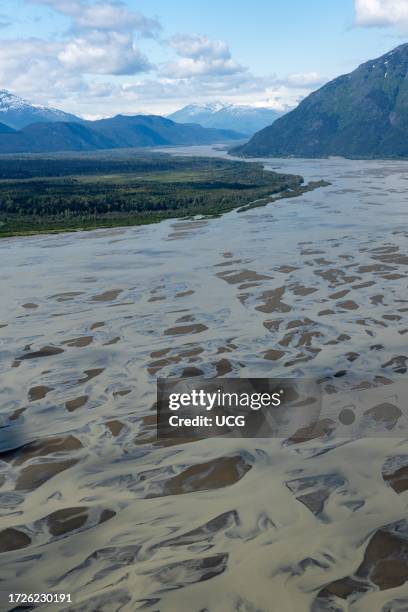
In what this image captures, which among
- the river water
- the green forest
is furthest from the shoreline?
the river water

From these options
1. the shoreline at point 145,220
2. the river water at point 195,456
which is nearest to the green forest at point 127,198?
the shoreline at point 145,220

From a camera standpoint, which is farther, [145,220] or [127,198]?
[127,198]

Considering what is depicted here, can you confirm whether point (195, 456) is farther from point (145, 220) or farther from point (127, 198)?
point (127, 198)

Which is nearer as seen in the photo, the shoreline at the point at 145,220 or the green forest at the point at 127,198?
the shoreline at the point at 145,220

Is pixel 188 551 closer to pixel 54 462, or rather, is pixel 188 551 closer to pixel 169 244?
pixel 54 462

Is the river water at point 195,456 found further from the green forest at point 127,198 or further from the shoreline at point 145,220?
the green forest at point 127,198

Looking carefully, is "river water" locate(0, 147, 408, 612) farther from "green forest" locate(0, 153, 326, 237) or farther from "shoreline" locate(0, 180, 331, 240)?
"green forest" locate(0, 153, 326, 237)

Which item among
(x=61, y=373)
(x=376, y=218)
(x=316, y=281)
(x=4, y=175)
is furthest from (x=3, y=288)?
(x=4, y=175)

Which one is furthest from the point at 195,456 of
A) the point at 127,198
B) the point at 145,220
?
the point at 127,198
